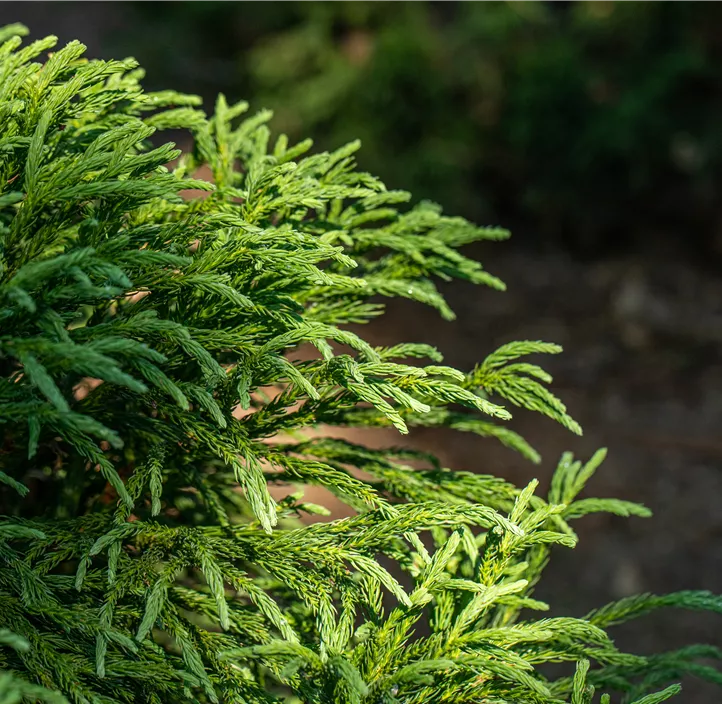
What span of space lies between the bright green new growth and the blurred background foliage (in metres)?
4.89

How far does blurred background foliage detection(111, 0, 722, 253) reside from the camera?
6250 millimetres

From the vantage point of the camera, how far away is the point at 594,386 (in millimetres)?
6008

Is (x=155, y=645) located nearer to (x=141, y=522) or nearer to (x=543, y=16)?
(x=141, y=522)

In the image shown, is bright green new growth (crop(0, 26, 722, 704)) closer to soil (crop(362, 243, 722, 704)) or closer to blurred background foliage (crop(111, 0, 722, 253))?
soil (crop(362, 243, 722, 704))

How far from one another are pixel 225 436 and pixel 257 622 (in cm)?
41

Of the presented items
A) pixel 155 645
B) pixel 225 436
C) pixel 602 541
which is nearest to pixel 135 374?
pixel 225 436

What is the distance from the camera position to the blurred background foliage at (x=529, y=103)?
6.25 meters

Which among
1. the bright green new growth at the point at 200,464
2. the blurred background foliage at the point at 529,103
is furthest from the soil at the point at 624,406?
the bright green new growth at the point at 200,464

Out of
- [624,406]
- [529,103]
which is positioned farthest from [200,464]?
[529,103]

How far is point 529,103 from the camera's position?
638 centimetres

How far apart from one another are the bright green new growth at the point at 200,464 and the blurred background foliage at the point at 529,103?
16.1 feet

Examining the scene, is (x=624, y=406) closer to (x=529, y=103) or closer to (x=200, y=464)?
(x=529, y=103)

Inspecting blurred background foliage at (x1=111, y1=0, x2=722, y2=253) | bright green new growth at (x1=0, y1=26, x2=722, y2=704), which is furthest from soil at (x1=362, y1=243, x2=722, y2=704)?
bright green new growth at (x1=0, y1=26, x2=722, y2=704)

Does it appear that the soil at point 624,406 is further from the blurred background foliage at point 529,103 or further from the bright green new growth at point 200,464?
the bright green new growth at point 200,464
